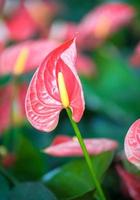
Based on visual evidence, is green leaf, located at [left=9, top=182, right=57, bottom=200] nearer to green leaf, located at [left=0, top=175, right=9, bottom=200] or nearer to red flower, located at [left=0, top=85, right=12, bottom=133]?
green leaf, located at [left=0, top=175, right=9, bottom=200]

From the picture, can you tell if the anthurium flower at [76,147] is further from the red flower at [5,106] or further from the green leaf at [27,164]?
the red flower at [5,106]

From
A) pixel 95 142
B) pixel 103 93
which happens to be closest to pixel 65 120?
pixel 103 93

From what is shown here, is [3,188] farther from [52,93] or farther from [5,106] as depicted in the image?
[5,106]

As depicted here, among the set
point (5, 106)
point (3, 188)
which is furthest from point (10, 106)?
point (3, 188)

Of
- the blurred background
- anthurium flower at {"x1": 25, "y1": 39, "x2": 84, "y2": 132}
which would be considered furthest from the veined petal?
the blurred background

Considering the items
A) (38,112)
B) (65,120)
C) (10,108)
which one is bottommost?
(65,120)

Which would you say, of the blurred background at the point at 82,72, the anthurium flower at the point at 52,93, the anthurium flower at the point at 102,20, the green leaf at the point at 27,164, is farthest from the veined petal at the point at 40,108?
the anthurium flower at the point at 102,20

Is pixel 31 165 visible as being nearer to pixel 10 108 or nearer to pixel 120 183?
pixel 120 183

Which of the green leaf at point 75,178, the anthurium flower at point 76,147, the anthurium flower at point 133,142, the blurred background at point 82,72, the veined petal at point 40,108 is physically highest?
the veined petal at point 40,108
